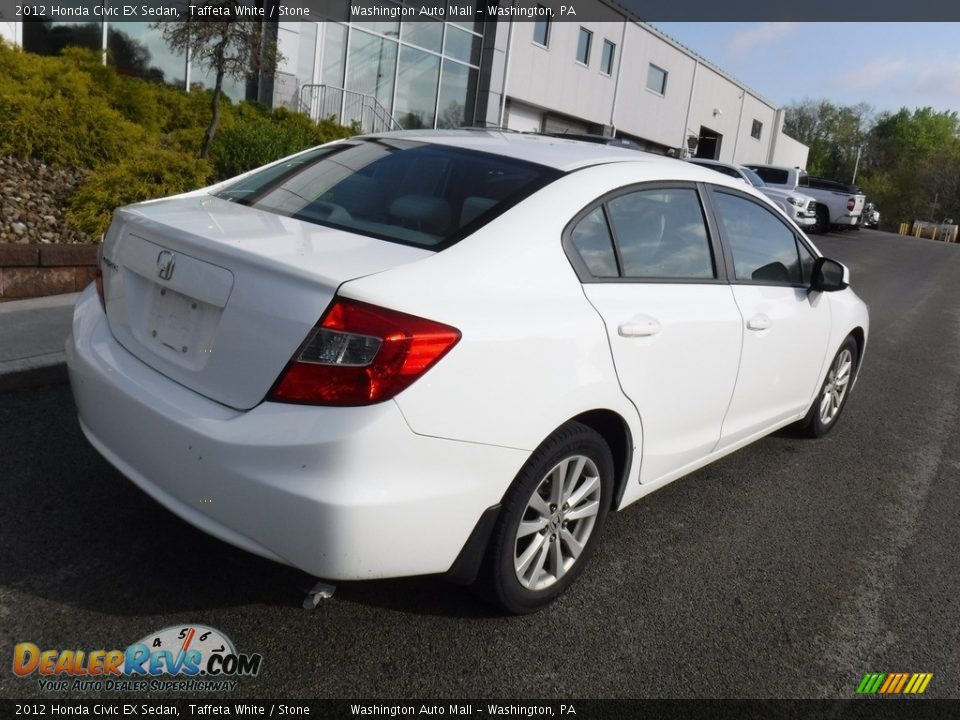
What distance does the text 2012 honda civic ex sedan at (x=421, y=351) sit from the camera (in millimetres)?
2330

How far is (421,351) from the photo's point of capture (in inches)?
92.5

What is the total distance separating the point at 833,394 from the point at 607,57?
88.6 feet

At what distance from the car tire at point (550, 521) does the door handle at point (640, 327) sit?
0.37m

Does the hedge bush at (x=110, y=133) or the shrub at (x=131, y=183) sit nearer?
the shrub at (x=131, y=183)

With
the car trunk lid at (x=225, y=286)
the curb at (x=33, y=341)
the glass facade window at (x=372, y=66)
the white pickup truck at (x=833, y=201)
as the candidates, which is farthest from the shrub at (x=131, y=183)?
the white pickup truck at (x=833, y=201)

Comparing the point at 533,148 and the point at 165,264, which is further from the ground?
the point at 533,148

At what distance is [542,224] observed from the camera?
2865 mm

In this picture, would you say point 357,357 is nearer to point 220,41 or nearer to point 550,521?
point 550,521

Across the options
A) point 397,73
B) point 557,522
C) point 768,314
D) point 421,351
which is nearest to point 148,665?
point 421,351

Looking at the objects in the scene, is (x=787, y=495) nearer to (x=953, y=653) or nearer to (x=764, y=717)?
(x=953, y=653)

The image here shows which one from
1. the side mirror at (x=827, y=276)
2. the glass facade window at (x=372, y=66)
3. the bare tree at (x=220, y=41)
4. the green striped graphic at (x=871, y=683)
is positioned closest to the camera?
the green striped graphic at (x=871, y=683)

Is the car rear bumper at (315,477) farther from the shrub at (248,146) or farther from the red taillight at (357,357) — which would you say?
the shrub at (248,146)

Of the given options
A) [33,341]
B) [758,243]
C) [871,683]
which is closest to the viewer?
[871,683]

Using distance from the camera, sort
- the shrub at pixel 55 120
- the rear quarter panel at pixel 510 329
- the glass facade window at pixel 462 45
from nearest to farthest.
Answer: the rear quarter panel at pixel 510 329 → the shrub at pixel 55 120 → the glass facade window at pixel 462 45
